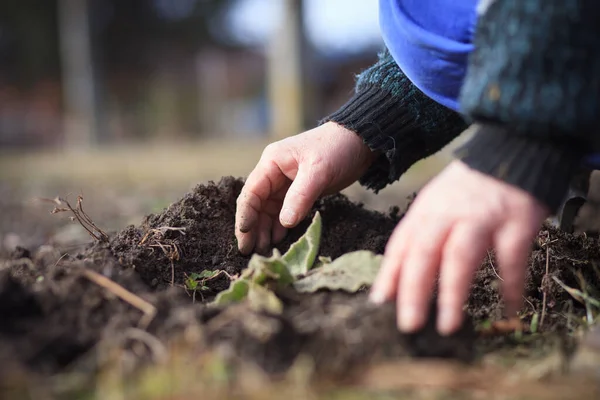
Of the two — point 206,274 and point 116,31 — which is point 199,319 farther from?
point 116,31

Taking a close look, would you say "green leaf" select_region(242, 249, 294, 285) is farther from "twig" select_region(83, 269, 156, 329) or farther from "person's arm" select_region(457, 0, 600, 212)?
"person's arm" select_region(457, 0, 600, 212)

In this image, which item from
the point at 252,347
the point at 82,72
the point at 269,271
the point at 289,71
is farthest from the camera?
the point at 82,72

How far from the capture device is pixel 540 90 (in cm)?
108

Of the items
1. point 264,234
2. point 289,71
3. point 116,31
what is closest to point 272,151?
point 264,234

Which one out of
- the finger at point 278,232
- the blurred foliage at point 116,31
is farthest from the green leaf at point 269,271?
the blurred foliage at point 116,31

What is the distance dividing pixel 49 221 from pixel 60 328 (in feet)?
8.70

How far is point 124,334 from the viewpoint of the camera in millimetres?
1021

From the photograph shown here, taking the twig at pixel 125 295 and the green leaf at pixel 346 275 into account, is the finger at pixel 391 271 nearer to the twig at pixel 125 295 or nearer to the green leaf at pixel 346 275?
the green leaf at pixel 346 275

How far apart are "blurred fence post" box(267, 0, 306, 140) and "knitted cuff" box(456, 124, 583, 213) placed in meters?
6.21

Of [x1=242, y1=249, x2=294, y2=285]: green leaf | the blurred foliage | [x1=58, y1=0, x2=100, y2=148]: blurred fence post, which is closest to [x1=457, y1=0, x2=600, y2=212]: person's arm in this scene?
[x1=242, y1=249, x2=294, y2=285]: green leaf

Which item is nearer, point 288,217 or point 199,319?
point 199,319

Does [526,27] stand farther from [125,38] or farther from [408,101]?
[125,38]

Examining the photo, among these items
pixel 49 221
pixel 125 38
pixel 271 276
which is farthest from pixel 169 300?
pixel 125 38

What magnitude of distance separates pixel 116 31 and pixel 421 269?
70.3 ft
